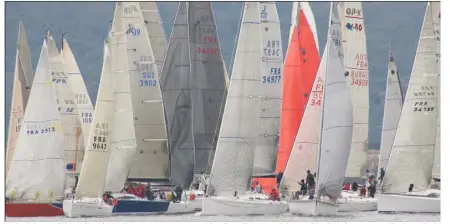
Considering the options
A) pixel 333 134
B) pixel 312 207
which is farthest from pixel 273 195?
pixel 333 134

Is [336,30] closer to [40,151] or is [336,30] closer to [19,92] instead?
[19,92]

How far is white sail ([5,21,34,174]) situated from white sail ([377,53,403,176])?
9748 millimetres

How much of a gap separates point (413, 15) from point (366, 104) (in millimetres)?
88819

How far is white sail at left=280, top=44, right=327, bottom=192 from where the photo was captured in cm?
3881

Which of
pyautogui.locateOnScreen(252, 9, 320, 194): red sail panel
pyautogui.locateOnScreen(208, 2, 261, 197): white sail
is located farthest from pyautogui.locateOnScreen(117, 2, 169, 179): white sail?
pyautogui.locateOnScreen(208, 2, 261, 197): white sail

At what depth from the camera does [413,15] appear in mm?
133750

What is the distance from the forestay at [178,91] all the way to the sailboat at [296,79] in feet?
8.31

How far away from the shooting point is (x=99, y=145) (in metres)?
39.4

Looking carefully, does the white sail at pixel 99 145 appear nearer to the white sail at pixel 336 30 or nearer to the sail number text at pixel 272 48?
the sail number text at pixel 272 48

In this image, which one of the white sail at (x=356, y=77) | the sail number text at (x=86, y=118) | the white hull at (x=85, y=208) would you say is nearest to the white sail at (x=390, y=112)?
the white sail at (x=356, y=77)

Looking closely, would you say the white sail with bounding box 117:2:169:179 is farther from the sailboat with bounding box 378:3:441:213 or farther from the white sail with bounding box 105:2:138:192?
the sailboat with bounding box 378:3:441:213

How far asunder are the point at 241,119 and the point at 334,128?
2548 mm

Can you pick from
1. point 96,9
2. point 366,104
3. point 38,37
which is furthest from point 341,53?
point 96,9

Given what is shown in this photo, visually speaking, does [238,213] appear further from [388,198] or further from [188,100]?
[188,100]
